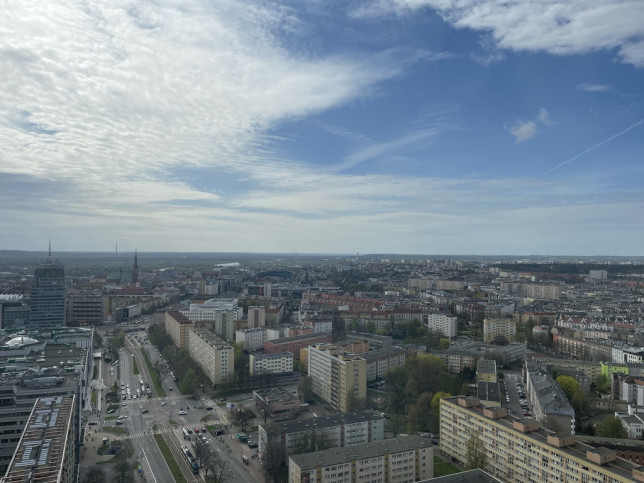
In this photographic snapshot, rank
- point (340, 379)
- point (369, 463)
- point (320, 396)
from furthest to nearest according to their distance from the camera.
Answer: point (320, 396) < point (340, 379) < point (369, 463)

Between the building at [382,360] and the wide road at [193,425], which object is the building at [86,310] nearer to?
the wide road at [193,425]

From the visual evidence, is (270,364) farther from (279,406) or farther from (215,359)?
(279,406)

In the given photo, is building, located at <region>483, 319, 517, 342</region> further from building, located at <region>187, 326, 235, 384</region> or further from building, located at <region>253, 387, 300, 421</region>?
building, located at <region>253, 387, 300, 421</region>

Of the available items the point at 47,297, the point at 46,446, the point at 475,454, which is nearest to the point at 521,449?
the point at 475,454

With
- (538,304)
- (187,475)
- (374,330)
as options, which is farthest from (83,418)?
(538,304)

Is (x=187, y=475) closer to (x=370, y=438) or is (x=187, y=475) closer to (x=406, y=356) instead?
(x=370, y=438)

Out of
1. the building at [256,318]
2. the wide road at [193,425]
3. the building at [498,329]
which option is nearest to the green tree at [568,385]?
the wide road at [193,425]
